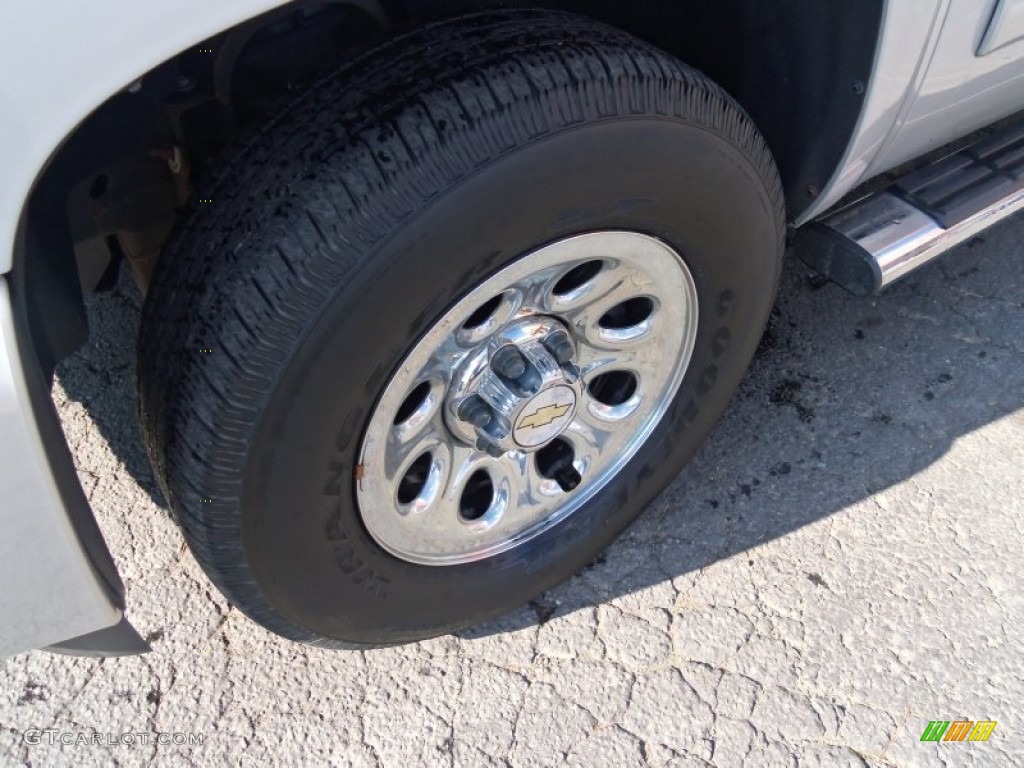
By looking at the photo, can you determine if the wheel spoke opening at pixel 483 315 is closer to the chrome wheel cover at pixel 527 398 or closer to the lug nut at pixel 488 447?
the chrome wheel cover at pixel 527 398

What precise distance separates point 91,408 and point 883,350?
2.02 meters

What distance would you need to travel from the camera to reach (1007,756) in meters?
1.73

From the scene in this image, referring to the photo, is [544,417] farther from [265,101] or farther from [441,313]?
[265,101]

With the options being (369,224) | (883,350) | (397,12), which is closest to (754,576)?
(883,350)

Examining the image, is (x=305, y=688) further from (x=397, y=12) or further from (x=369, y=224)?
(x=397, y=12)

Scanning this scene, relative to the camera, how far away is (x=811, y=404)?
2.34 meters

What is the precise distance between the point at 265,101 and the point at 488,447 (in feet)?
2.38

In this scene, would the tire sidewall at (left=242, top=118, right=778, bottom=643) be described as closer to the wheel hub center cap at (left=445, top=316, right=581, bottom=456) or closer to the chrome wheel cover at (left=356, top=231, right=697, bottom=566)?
the chrome wheel cover at (left=356, top=231, right=697, bottom=566)

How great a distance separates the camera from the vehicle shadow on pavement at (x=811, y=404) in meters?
2.11

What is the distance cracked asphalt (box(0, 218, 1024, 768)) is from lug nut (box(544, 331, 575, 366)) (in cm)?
60

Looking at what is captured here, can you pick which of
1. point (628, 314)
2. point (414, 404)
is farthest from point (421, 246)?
point (628, 314)

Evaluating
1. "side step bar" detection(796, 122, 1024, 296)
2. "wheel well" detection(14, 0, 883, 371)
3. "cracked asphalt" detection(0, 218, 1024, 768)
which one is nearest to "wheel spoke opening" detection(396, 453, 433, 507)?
A: "cracked asphalt" detection(0, 218, 1024, 768)

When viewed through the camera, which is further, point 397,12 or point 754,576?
point 754,576

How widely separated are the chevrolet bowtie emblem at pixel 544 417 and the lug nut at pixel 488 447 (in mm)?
60
